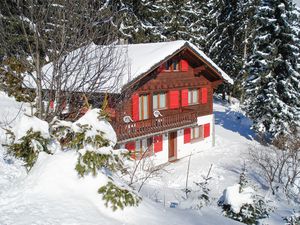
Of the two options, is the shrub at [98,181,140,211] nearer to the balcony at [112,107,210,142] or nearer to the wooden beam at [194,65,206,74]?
the balcony at [112,107,210,142]

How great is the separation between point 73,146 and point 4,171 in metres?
6.59

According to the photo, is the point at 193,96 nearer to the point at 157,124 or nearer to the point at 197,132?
the point at 197,132

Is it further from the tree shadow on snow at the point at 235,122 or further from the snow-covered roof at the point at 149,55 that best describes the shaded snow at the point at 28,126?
the tree shadow on snow at the point at 235,122

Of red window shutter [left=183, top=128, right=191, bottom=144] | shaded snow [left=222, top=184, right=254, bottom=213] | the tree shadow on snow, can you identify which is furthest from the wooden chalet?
shaded snow [left=222, top=184, right=254, bottom=213]

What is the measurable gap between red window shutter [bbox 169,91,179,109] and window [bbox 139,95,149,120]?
231 centimetres

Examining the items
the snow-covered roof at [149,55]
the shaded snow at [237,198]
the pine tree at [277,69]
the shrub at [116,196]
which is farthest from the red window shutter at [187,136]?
the shrub at [116,196]

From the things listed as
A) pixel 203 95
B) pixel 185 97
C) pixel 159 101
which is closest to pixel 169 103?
pixel 159 101

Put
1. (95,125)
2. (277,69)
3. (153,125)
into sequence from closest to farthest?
(95,125)
(153,125)
(277,69)

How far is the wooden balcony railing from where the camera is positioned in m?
17.7

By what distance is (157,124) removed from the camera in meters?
20.1

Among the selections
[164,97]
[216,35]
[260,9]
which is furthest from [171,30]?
[164,97]

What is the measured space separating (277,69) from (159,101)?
10.1 metres

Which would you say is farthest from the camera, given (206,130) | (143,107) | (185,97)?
(206,130)

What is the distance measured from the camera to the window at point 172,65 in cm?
2245
